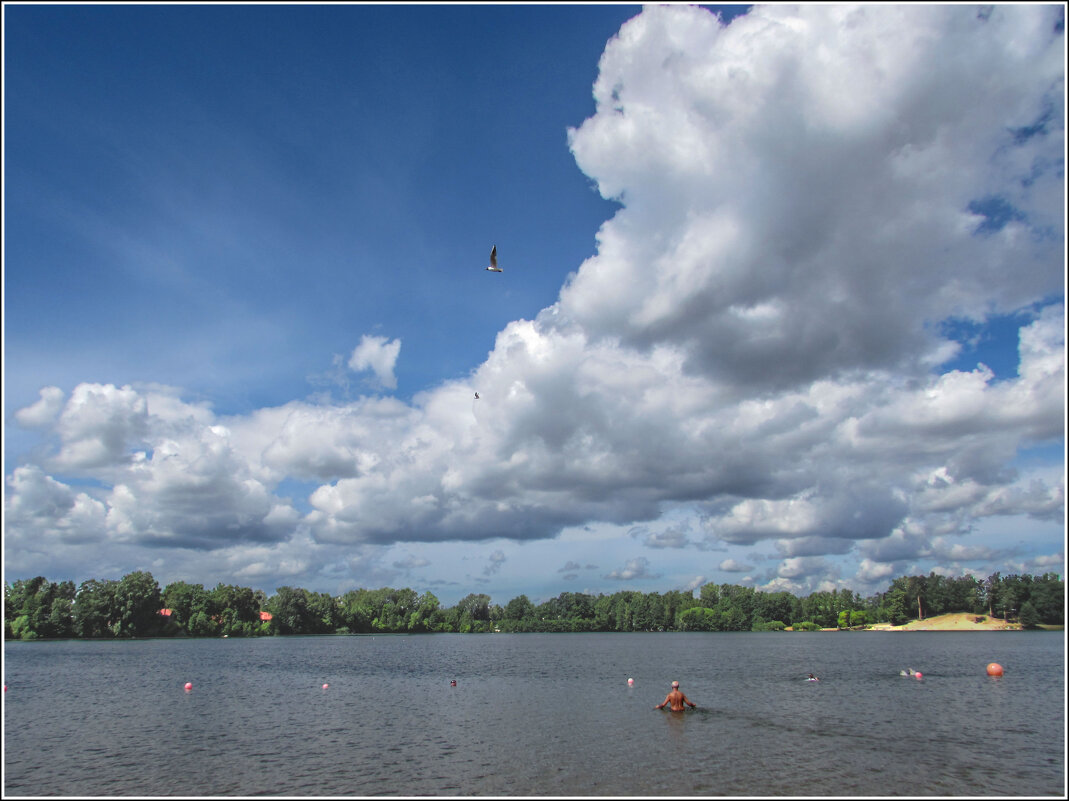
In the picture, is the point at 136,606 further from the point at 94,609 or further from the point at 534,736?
the point at 534,736

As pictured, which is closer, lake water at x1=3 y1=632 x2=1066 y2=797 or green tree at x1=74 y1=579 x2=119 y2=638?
lake water at x1=3 y1=632 x2=1066 y2=797

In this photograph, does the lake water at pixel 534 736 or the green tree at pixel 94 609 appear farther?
the green tree at pixel 94 609

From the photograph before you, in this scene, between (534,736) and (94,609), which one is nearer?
(534,736)

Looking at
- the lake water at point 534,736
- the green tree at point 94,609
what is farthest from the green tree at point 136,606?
the lake water at point 534,736

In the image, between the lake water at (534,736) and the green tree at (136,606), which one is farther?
the green tree at (136,606)

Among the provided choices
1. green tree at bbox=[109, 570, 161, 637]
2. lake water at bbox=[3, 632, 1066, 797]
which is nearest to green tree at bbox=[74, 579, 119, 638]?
green tree at bbox=[109, 570, 161, 637]

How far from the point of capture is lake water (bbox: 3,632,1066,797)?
29.1 meters

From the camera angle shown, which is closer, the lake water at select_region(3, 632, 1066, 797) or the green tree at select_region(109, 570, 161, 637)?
the lake water at select_region(3, 632, 1066, 797)

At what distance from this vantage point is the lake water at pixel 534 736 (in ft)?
95.5

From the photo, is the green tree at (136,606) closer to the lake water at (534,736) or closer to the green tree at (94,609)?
the green tree at (94,609)

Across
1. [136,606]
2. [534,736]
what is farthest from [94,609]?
[534,736]

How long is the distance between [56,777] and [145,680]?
4544 cm

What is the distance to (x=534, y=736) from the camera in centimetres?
3869

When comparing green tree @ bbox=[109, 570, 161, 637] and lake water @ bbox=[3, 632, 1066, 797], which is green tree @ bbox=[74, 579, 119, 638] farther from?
lake water @ bbox=[3, 632, 1066, 797]
